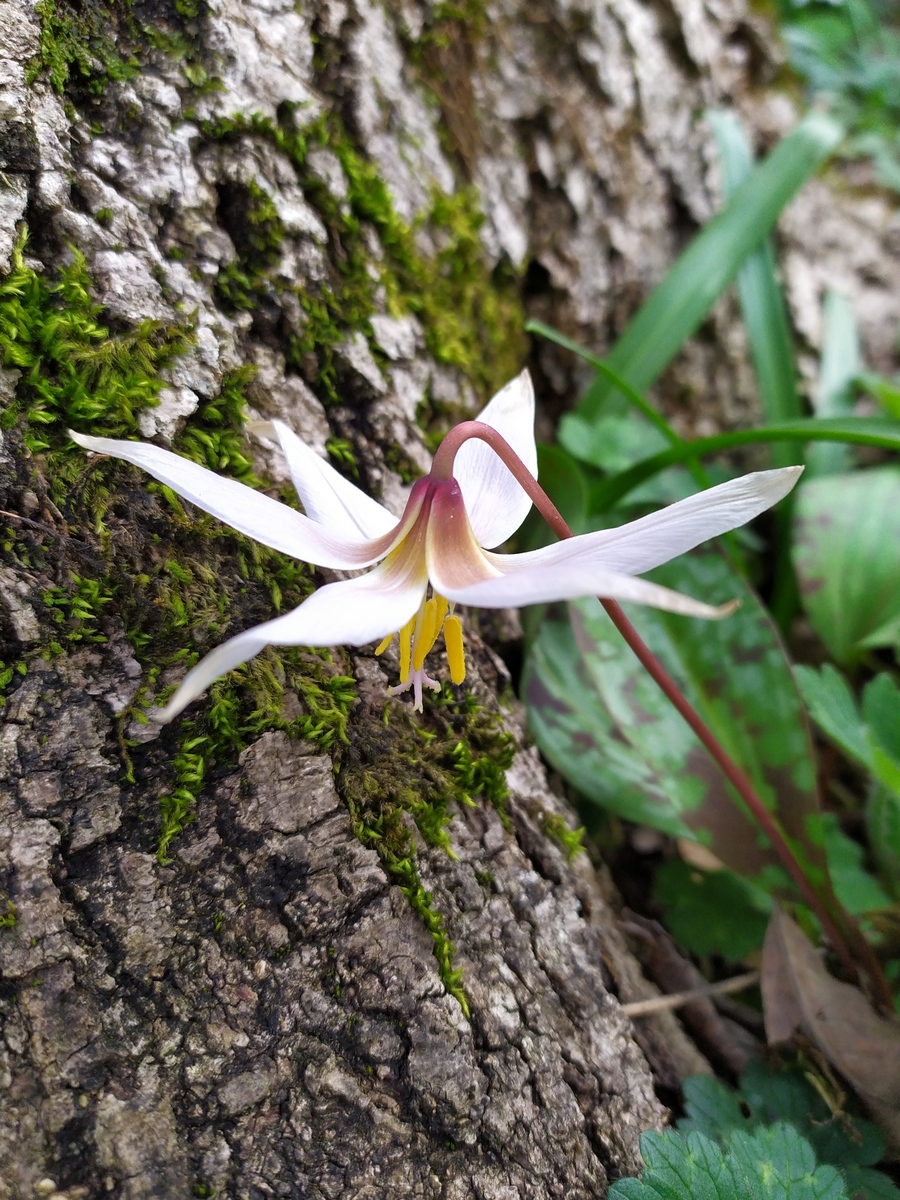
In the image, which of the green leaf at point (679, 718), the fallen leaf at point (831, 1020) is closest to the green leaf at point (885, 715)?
the green leaf at point (679, 718)

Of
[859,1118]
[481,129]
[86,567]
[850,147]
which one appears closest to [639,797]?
[859,1118]

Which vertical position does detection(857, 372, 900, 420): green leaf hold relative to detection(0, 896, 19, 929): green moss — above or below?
above

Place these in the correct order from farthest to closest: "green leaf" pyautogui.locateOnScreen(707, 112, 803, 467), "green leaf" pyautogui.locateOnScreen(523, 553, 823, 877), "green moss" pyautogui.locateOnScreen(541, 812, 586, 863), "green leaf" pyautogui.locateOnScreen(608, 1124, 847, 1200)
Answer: "green leaf" pyautogui.locateOnScreen(707, 112, 803, 467)
"green leaf" pyautogui.locateOnScreen(523, 553, 823, 877)
"green moss" pyautogui.locateOnScreen(541, 812, 586, 863)
"green leaf" pyautogui.locateOnScreen(608, 1124, 847, 1200)

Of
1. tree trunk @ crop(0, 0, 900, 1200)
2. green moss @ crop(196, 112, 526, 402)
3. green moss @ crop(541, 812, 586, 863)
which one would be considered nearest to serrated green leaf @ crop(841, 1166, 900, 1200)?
tree trunk @ crop(0, 0, 900, 1200)

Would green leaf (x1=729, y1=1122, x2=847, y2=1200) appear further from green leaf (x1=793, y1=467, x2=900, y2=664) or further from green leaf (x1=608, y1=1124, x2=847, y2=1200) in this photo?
green leaf (x1=793, y1=467, x2=900, y2=664)

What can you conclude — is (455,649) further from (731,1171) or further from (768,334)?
(768,334)

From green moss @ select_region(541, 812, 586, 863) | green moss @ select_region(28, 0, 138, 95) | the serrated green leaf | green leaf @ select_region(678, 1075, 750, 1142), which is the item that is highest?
green moss @ select_region(28, 0, 138, 95)

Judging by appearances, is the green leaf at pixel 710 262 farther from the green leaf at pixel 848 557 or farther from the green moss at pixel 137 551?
the green moss at pixel 137 551
